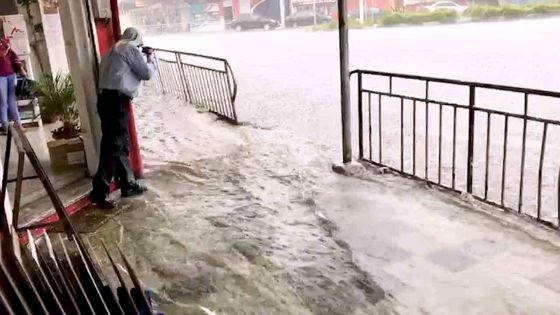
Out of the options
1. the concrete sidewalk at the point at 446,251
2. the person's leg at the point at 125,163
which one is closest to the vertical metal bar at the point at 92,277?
the concrete sidewalk at the point at 446,251

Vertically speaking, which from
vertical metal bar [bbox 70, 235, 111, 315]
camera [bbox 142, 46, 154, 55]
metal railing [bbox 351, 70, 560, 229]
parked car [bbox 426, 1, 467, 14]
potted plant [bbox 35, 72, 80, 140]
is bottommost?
metal railing [bbox 351, 70, 560, 229]

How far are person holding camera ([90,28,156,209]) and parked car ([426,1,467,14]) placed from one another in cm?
1846

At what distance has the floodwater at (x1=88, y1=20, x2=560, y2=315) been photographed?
9.81 ft

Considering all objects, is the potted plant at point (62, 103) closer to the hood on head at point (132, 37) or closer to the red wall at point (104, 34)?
the red wall at point (104, 34)

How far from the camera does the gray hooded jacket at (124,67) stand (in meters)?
4.29

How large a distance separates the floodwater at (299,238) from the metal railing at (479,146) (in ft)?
1.29

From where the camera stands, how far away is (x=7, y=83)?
21.6 feet

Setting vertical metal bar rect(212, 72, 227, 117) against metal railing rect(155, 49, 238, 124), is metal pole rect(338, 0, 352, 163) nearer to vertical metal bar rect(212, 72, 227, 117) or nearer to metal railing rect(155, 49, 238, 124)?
metal railing rect(155, 49, 238, 124)

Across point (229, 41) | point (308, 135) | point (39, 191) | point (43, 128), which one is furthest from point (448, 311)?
point (229, 41)

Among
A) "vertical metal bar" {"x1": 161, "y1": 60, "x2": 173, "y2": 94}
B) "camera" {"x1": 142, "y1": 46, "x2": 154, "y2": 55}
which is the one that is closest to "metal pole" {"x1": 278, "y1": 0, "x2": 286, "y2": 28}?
"vertical metal bar" {"x1": 161, "y1": 60, "x2": 173, "y2": 94}

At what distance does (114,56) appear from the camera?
4289mm

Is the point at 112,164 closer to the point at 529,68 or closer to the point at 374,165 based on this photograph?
the point at 374,165

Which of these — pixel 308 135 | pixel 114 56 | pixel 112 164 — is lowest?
pixel 308 135

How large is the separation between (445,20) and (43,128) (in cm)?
1722
